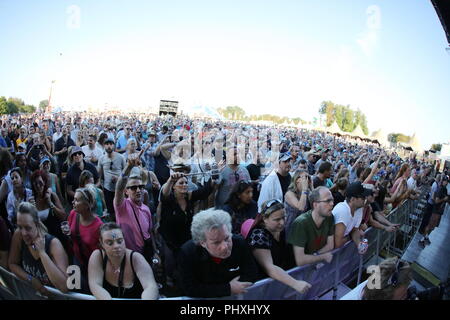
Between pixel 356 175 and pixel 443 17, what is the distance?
2.47 metres

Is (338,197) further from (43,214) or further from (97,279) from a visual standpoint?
(43,214)

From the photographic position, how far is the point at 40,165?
3.31 m

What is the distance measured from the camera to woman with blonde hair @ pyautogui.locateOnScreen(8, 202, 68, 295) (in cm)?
201

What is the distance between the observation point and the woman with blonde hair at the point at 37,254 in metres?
2.01

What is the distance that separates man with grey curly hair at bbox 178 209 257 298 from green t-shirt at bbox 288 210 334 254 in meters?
0.51

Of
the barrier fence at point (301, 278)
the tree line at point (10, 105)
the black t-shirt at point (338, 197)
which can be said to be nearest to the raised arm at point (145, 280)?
the barrier fence at point (301, 278)

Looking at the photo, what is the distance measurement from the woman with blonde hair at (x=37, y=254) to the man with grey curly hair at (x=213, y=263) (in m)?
0.88

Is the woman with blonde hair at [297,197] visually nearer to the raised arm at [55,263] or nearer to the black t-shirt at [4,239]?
the raised arm at [55,263]

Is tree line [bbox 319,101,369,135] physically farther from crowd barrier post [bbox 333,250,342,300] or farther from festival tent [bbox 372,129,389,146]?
crowd barrier post [bbox 333,250,342,300]

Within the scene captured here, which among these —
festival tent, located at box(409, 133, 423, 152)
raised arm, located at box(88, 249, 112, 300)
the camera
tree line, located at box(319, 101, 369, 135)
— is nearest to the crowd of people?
raised arm, located at box(88, 249, 112, 300)

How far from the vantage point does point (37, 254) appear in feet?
6.75
